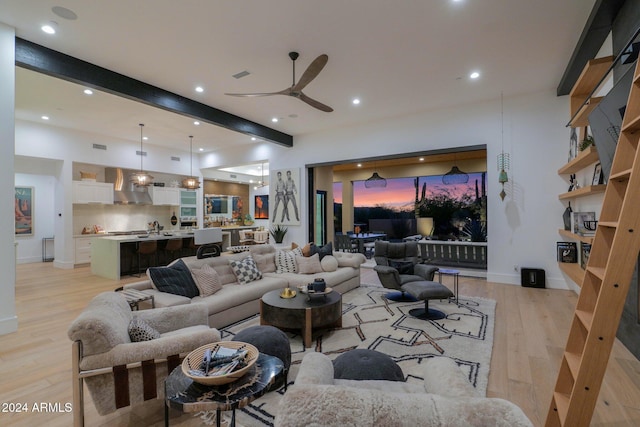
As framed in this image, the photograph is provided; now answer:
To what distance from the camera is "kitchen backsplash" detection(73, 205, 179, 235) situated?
8.39 m

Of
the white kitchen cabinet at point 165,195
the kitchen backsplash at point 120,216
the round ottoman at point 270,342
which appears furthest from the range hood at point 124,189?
the round ottoman at point 270,342

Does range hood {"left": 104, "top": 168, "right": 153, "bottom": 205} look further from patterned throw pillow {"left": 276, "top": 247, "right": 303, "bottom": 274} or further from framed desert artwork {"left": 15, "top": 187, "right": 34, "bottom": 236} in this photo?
patterned throw pillow {"left": 276, "top": 247, "right": 303, "bottom": 274}

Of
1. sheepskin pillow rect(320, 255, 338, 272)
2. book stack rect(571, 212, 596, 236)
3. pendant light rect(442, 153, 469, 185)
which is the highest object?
pendant light rect(442, 153, 469, 185)

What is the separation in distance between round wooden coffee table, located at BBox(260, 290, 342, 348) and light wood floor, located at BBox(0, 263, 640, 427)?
1.26 metres

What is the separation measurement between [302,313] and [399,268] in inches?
88.1

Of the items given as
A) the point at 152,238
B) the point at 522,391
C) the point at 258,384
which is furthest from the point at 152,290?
the point at 152,238

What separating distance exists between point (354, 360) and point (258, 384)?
2.45 feet

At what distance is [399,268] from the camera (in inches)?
190

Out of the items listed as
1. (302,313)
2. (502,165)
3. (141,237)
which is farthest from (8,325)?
(502,165)

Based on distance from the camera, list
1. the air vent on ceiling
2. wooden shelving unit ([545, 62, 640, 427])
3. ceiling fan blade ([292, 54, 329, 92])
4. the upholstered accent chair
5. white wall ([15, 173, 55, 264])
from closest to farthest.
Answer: wooden shelving unit ([545, 62, 640, 427]) < the upholstered accent chair < ceiling fan blade ([292, 54, 329, 92]) < the air vent on ceiling < white wall ([15, 173, 55, 264])

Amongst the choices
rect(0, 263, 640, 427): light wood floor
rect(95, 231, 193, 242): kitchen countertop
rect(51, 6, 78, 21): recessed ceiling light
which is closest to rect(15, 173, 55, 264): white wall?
rect(95, 231, 193, 242): kitchen countertop

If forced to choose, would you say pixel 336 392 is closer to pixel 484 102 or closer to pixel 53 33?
pixel 53 33

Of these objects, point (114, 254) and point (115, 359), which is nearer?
point (115, 359)

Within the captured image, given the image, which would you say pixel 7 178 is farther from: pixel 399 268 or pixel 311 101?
pixel 399 268
